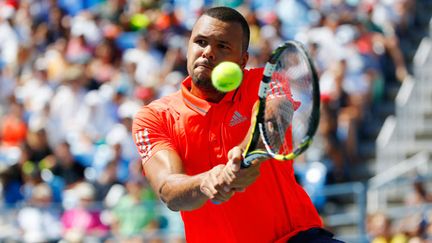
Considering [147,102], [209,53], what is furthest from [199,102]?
[147,102]

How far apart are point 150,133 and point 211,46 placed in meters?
0.60

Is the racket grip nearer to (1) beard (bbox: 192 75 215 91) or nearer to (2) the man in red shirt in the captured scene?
(2) the man in red shirt

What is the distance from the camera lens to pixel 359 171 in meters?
13.9

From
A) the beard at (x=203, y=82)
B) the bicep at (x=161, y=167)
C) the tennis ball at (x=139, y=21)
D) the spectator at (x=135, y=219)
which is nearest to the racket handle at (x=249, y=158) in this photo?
the bicep at (x=161, y=167)

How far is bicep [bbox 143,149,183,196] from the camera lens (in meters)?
5.43

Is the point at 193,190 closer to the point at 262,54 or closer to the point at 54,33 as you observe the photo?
the point at 262,54

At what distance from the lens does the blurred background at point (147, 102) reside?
1245cm

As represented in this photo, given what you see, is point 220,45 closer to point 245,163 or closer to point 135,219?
point 245,163

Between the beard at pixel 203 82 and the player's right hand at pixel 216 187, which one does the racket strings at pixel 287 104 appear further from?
the beard at pixel 203 82

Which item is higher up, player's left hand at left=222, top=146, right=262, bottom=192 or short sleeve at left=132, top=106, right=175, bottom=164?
short sleeve at left=132, top=106, right=175, bottom=164

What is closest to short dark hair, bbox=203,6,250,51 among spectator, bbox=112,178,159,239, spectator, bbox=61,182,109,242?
spectator, bbox=112,178,159,239

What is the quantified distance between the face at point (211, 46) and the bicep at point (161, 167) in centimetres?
47

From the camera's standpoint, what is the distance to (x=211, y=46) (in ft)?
18.4

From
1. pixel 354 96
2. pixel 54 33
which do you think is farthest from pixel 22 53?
pixel 354 96
